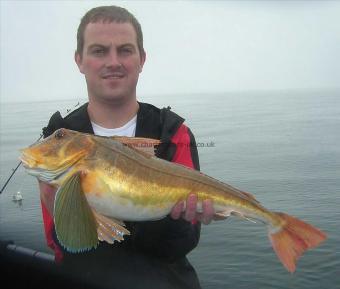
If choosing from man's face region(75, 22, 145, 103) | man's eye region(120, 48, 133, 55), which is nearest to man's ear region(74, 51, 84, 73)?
man's face region(75, 22, 145, 103)

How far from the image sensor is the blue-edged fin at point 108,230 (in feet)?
11.5

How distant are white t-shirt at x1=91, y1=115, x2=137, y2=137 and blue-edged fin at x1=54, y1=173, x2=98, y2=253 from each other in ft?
4.29

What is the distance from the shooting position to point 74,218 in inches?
133

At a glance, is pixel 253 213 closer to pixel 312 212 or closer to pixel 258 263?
pixel 258 263

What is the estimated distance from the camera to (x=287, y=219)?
3945 mm

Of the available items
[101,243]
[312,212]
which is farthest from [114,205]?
[312,212]

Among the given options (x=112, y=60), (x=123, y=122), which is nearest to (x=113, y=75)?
(x=112, y=60)

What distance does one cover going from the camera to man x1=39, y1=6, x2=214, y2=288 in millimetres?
4359

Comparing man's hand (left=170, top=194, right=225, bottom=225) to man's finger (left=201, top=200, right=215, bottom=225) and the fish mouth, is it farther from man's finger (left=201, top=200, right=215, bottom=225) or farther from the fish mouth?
the fish mouth

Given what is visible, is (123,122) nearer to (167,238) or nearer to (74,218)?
(167,238)

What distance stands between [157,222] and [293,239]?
147 centimetres

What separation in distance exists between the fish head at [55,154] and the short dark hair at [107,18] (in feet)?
5.02

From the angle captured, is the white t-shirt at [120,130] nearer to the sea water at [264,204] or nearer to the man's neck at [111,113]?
the man's neck at [111,113]

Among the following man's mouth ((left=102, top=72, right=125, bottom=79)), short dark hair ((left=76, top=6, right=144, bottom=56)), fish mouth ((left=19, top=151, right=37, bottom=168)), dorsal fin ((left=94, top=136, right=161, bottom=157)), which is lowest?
fish mouth ((left=19, top=151, right=37, bottom=168))
